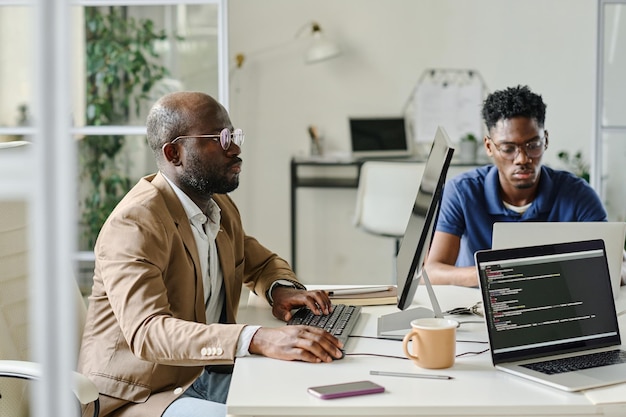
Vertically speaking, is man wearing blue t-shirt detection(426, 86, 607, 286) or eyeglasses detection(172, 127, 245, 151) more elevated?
eyeglasses detection(172, 127, 245, 151)

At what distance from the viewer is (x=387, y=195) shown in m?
4.09

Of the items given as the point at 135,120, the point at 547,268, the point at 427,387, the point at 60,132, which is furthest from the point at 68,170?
the point at 135,120

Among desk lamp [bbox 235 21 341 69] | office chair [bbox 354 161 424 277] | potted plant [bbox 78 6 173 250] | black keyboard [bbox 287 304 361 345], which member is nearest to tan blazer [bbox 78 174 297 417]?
black keyboard [bbox 287 304 361 345]

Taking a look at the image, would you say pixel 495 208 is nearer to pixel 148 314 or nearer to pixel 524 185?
pixel 524 185

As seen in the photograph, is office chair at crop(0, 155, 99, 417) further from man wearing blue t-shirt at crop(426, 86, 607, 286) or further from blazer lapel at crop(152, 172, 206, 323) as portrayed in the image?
man wearing blue t-shirt at crop(426, 86, 607, 286)

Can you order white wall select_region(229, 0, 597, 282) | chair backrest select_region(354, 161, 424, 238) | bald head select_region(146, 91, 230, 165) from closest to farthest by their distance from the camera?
bald head select_region(146, 91, 230, 165) < chair backrest select_region(354, 161, 424, 238) < white wall select_region(229, 0, 597, 282)

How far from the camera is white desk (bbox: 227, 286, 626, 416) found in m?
1.32

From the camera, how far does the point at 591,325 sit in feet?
5.37

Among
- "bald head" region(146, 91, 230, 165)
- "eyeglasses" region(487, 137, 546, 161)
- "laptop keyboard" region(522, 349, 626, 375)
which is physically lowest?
"laptop keyboard" region(522, 349, 626, 375)

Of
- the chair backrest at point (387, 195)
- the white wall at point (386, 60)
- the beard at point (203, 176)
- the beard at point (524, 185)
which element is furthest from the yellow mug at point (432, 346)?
the white wall at point (386, 60)

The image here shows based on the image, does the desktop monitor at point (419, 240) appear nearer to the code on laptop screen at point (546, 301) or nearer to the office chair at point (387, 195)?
the code on laptop screen at point (546, 301)

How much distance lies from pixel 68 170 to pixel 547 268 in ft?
3.91

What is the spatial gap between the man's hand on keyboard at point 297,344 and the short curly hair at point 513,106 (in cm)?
115

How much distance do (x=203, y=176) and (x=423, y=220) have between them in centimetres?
61
